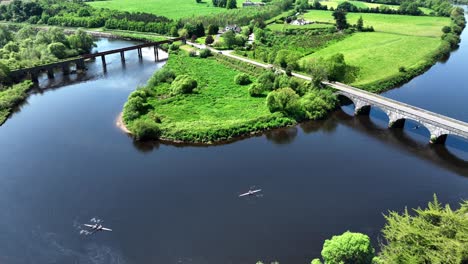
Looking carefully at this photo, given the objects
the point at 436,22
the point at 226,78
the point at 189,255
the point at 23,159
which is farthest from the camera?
the point at 436,22

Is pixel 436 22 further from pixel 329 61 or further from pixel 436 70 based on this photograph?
pixel 329 61

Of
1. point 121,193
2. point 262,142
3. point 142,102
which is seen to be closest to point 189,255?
point 121,193

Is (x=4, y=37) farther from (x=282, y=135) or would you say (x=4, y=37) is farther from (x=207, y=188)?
(x=207, y=188)

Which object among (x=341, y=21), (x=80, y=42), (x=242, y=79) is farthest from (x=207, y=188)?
(x=341, y=21)

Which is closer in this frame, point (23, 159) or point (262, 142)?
point (23, 159)

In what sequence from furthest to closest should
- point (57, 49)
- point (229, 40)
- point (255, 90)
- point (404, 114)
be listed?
point (229, 40) < point (57, 49) < point (255, 90) < point (404, 114)

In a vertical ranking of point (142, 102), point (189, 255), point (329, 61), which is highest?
point (329, 61)

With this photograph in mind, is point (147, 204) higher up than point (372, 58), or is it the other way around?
point (372, 58)

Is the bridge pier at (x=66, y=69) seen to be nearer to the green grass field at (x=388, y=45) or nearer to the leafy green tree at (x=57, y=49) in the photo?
the leafy green tree at (x=57, y=49)

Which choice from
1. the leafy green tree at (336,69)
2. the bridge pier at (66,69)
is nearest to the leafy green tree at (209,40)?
the bridge pier at (66,69)
